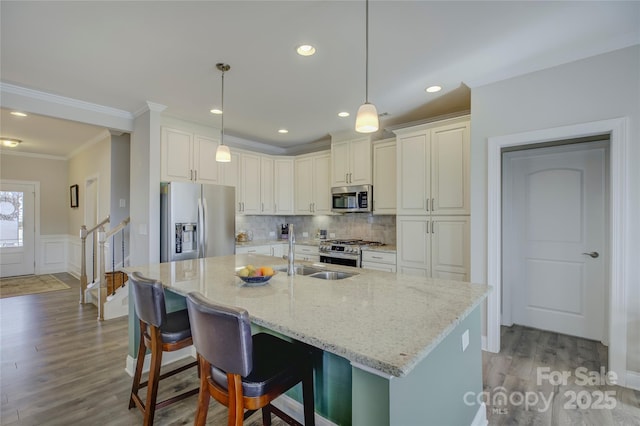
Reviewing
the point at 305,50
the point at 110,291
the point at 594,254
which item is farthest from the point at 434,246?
the point at 110,291

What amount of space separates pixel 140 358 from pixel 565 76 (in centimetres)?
394

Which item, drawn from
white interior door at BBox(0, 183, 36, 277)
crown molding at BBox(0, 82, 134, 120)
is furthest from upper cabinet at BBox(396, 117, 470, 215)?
white interior door at BBox(0, 183, 36, 277)

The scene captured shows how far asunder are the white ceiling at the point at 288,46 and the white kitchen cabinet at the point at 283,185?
1838 millimetres

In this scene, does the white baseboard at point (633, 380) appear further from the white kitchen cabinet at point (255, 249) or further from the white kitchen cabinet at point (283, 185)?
the white kitchen cabinet at point (283, 185)

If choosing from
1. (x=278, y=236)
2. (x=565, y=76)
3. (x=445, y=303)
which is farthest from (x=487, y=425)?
(x=278, y=236)

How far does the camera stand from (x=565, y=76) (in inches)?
99.8

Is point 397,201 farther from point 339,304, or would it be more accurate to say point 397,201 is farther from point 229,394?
point 229,394

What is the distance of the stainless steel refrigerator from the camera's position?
367 centimetres

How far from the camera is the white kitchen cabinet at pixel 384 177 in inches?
163

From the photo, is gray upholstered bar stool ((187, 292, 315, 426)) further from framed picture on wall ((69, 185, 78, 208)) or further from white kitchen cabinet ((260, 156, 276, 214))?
framed picture on wall ((69, 185, 78, 208))

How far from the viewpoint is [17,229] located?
21.3 ft

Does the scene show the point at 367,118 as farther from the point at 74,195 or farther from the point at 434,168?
the point at 74,195

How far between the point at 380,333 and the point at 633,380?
2603mm

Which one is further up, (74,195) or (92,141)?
(92,141)
